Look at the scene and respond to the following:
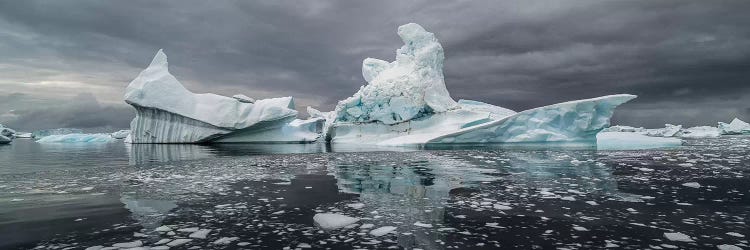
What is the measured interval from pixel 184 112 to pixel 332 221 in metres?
27.8

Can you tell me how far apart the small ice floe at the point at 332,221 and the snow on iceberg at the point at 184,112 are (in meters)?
25.9

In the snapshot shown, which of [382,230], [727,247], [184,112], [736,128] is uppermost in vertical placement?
[184,112]

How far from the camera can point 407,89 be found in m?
33.2

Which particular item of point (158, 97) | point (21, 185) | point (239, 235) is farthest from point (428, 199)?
point (158, 97)

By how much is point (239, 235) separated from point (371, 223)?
1273 millimetres

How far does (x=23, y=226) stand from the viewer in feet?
13.2

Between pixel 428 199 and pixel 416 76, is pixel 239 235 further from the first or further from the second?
pixel 416 76

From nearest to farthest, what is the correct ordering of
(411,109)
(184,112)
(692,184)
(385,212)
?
(385,212) → (692,184) → (184,112) → (411,109)

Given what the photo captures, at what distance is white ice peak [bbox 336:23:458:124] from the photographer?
33.4m

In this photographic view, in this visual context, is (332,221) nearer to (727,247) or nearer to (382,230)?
(382,230)

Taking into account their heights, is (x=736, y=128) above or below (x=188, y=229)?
above

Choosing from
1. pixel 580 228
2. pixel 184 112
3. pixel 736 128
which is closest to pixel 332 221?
pixel 580 228

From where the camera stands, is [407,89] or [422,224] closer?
[422,224]

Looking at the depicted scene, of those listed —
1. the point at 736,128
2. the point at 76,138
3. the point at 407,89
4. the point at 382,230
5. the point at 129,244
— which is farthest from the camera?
the point at 736,128
